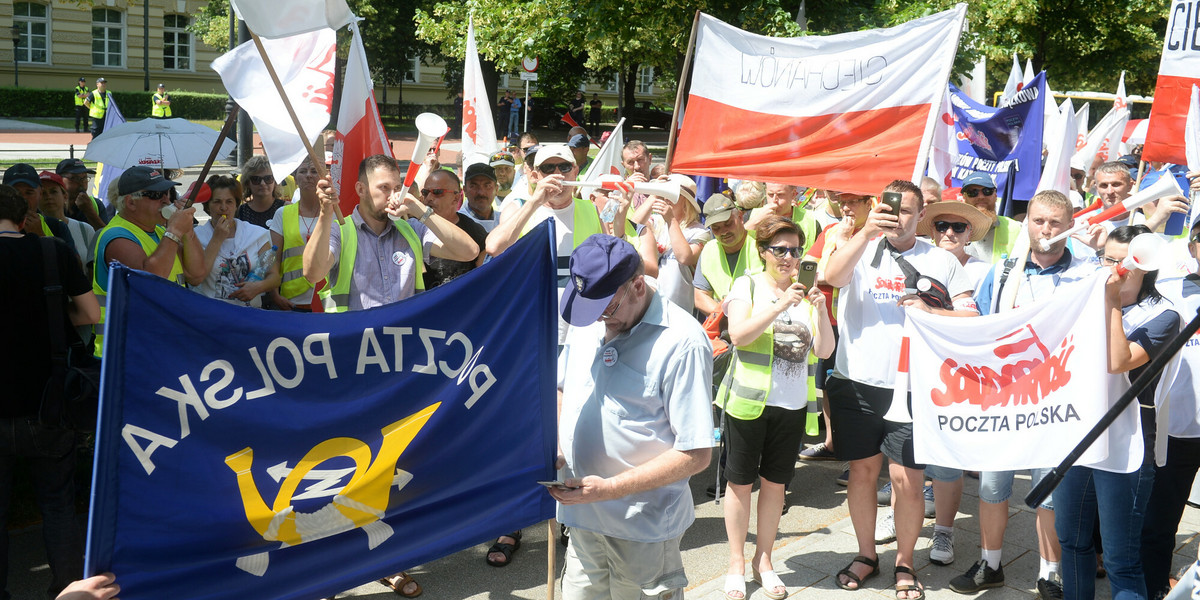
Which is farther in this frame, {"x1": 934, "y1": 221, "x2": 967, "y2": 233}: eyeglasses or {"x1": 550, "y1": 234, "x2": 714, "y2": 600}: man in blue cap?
{"x1": 934, "y1": 221, "x2": 967, "y2": 233}: eyeglasses

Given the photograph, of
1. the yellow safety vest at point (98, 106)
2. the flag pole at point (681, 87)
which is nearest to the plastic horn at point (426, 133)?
the flag pole at point (681, 87)

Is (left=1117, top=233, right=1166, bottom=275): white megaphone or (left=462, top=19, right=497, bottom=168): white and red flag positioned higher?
(left=462, top=19, right=497, bottom=168): white and red flag

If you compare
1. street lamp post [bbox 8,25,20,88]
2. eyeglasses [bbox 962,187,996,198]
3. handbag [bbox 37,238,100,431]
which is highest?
street lamp post [bbox 8,25,20,88]

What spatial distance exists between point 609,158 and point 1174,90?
13.7 feet

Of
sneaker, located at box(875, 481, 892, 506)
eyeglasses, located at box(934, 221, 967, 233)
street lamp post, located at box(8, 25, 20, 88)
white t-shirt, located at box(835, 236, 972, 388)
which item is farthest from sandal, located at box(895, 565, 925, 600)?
street lamp post, located at box(8, 25, 20, 88)

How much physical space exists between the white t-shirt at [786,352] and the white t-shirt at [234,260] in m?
2.45

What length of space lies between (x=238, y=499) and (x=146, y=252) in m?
2.41

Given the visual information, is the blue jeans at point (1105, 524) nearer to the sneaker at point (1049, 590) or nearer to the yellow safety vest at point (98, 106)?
the sneaker at point (1049, 590)

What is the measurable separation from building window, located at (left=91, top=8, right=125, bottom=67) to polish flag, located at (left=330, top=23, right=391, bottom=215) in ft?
121

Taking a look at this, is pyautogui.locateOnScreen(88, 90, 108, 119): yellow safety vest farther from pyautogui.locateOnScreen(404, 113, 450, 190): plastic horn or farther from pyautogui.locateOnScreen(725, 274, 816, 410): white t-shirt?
pyautogui.locateOnScreen(725, 274, 816, 410): white t-shirt

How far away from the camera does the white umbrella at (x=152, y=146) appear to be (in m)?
7.11

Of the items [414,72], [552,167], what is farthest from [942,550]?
[414,72]

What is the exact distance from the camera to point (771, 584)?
16.2 feet

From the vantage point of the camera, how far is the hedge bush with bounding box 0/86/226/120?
109 ft
